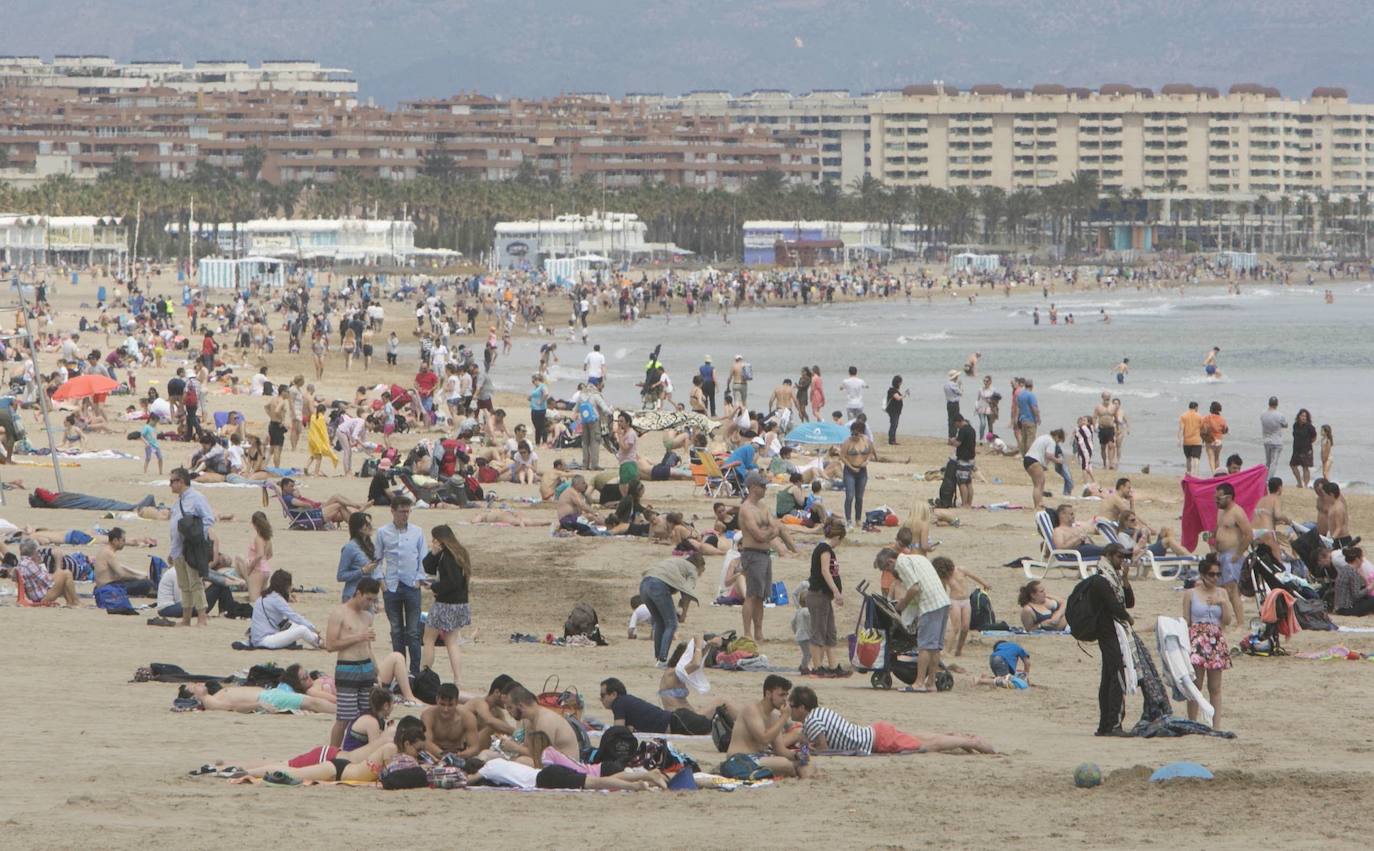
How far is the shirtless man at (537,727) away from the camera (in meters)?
8.87

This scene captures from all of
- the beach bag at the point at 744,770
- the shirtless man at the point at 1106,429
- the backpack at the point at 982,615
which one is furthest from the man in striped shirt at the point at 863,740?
the shirtless man at the point at 1106,429

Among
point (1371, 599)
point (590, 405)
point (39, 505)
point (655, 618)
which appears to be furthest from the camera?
point (590, 405)

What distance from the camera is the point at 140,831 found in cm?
732

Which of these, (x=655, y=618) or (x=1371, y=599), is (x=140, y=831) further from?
(x=1371, y=599)

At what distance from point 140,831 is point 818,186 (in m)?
165

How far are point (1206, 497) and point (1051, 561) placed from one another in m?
1.55

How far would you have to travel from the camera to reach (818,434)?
22.6m

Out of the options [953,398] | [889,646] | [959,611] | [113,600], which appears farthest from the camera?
[953,398]

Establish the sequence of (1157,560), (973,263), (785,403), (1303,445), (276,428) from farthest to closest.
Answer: (973,263) < (785,403) < (1303,445) < (276,428) < (1157,560)

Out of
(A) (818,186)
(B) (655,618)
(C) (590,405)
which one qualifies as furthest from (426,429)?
(A) (818,186)

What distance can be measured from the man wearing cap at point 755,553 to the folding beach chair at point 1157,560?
13.0 ft

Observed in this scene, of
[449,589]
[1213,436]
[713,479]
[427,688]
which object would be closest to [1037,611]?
[449,589]

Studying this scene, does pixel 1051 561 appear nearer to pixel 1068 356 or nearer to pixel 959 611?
pixel 959 611

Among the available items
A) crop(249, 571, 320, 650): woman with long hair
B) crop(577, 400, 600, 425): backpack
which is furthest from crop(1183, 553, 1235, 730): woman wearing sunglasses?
crop(577, 400, 600, 425): backpack
